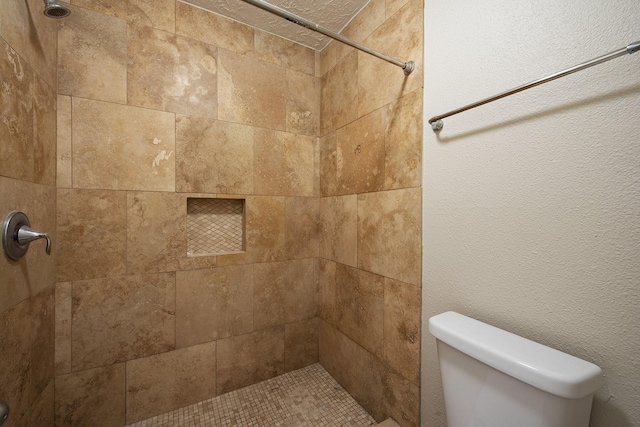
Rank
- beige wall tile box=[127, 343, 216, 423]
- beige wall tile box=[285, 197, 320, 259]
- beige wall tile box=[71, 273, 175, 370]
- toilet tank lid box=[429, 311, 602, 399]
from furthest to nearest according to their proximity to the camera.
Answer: beige wall tile box=[285, 197, 320, 259] < beige wall tile box=[127, 343, 216, 423] < beige wall tile box=[71, 273, 175, 370] < toilet tank lid box=[429, 311, 602, 399]

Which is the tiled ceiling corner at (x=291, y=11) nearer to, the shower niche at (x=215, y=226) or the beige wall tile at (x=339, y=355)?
the shower niche at (x=215, y=226)

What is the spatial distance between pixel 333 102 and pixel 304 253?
1.01m

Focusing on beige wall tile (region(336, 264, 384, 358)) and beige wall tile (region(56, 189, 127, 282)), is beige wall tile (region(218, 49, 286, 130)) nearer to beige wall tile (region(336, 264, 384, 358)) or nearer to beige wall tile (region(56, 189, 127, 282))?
beige wall tile (region(56, 189, 127, 282))

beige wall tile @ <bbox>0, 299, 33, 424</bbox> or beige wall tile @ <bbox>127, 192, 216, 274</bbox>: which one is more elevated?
beige wall tile @ <bbox>127, 192, 216, 274</bbox>

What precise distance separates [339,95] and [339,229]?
0.83 m

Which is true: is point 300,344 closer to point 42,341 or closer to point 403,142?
point 42,341

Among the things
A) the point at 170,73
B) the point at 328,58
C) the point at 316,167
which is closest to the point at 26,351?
the point at 170,73

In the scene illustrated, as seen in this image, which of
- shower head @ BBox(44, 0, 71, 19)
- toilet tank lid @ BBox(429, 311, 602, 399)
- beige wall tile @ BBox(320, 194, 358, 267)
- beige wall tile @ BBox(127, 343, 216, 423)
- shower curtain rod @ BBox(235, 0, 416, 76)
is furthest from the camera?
beige wall tile @ BBox(320, 194, 358, 267)

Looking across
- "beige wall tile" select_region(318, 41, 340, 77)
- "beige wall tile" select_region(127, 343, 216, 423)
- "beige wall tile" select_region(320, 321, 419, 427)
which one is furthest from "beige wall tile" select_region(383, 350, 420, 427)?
"beige wall tile" select_region(318, 41, 340, 77)

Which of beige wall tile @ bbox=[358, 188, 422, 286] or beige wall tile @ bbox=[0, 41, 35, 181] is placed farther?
beige wall tile @ bbox=[358, 188, 422, 286]

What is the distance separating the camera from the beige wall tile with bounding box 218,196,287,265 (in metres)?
1.56

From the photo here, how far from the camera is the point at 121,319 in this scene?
127 centimetres

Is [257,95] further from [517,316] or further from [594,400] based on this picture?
[594,400]

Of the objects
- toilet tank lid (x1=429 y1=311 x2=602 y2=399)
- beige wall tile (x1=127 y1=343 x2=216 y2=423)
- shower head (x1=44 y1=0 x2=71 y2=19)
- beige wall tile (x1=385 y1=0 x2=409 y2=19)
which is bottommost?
beige wall tile (x1=127 y1=343 x2=216 y2=423)
